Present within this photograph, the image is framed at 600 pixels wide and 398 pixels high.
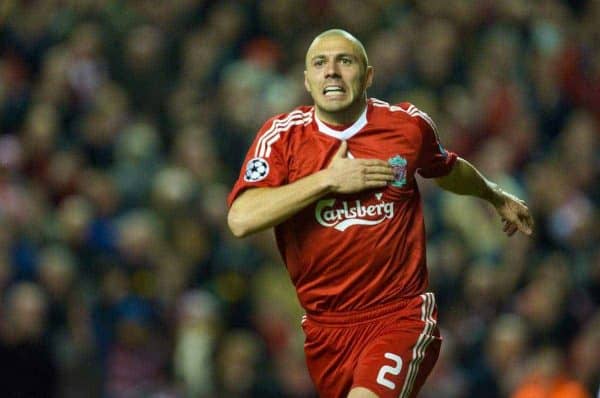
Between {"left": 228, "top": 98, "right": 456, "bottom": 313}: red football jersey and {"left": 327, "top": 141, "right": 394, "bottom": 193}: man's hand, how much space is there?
0.11 metres

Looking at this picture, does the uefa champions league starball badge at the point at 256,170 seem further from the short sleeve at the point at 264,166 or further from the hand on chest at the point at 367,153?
the hand on chest at the point at 367,153

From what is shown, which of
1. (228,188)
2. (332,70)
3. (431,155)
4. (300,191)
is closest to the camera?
(300,191)

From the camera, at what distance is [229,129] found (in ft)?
41.7

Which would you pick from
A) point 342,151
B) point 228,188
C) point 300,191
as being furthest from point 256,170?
point 228,188

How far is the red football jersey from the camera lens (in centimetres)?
679

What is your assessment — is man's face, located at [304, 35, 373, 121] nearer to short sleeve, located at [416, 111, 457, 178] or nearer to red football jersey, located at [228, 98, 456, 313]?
red football jersey, located at [228, 98, 456, 313]

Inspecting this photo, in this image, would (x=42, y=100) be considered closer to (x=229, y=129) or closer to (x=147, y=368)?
(x=229, y=129)

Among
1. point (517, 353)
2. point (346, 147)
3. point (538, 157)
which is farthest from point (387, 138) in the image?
point (538, 157)

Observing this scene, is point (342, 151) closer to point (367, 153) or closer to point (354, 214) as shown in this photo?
point (367, 153)

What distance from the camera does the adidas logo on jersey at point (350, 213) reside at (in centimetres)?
679

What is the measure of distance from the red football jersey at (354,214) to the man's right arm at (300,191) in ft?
0.36

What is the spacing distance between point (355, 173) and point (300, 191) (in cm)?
26

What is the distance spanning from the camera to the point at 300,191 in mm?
6504

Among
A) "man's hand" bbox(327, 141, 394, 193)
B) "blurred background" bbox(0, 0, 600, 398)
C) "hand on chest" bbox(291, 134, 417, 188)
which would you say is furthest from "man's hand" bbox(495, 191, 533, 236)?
"blurred background" bbox(0, 0, 600, 398)
